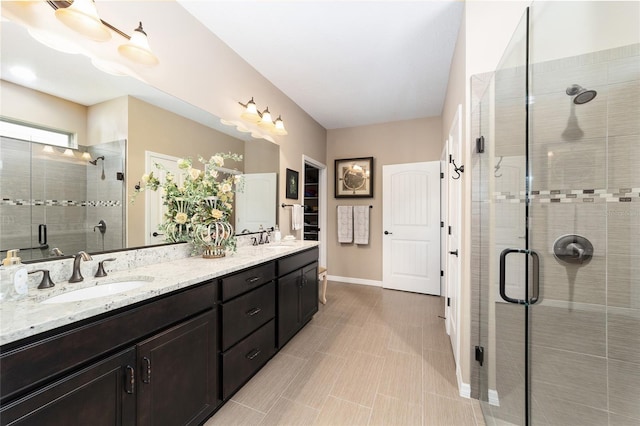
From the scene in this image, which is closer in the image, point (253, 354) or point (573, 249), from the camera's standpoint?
point (573, 249)

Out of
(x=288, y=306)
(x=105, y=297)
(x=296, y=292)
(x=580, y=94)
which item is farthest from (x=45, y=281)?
(x=580, y=94)

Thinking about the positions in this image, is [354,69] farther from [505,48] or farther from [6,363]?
[6,363]

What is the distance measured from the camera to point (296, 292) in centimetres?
231

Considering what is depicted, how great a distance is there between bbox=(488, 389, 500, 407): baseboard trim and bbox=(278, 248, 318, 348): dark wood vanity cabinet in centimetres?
149

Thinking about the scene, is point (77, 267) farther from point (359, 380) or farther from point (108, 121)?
point (359, 380)

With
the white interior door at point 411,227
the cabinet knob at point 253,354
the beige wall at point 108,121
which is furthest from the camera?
the white interior door at point 411,227

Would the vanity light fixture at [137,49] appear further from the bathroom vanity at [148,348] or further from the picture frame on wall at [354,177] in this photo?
the picture frame on wall at [354,177]

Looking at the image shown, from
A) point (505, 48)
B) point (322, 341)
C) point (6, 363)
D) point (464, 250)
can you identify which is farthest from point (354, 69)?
point (6, 363)

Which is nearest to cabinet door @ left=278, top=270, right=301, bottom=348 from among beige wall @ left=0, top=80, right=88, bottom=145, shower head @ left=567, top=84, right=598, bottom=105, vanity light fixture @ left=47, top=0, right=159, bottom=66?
beige wall @ left=0, top=80, right=88, bottom=145

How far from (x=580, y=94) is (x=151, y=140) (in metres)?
2.46

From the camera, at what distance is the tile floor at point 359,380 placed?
1.48 meters

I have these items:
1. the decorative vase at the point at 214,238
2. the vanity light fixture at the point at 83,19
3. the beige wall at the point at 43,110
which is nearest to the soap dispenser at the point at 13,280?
the beige wall at the point at 43,110

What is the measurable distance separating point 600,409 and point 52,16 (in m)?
3.27

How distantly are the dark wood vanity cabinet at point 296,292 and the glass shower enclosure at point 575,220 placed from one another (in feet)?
5.06
